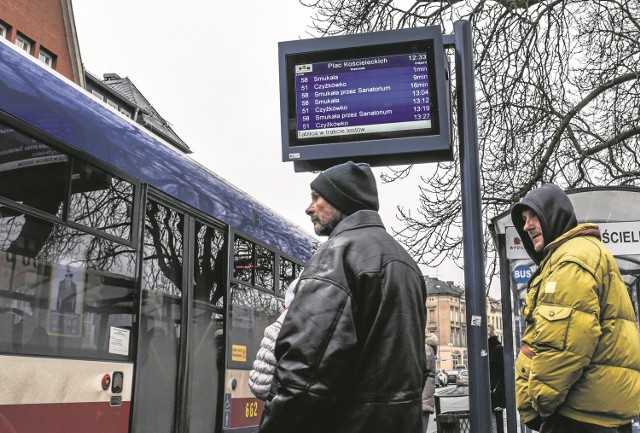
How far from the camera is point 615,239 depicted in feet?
23.1

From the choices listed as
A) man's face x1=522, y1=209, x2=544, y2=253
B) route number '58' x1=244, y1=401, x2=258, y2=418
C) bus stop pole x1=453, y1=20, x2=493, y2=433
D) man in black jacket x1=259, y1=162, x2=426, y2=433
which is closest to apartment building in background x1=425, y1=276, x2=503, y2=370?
route number '58' x1=244, y1=401, x2=258, y2=418

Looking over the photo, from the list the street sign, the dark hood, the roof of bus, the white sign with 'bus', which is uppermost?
the roof of bus

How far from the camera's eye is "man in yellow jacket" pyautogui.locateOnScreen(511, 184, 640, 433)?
3.26m

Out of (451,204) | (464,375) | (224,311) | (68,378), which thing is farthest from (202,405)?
(464,375)

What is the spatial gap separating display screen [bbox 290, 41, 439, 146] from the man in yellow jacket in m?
2.30

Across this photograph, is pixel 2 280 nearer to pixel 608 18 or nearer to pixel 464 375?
pixel 608 18

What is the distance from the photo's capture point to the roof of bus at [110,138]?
14.5 feet

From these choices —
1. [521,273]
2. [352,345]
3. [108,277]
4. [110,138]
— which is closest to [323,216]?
[352,345]

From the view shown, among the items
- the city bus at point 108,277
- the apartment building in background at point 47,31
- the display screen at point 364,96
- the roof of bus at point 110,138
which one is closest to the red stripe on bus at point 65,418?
the city bus at point 108,277

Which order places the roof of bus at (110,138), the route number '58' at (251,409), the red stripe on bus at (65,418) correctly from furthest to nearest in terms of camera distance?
1. the route number '58' at (251,409)
2. the roof of bus at (110,138)
3. the red stripe on bus at (65,418)

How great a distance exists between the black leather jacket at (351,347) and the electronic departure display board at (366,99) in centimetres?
306

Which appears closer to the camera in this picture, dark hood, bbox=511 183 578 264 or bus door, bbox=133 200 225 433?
dark hood, bbox=511 183 578 264

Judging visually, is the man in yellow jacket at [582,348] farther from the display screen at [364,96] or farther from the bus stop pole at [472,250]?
the display screen at [364,96]

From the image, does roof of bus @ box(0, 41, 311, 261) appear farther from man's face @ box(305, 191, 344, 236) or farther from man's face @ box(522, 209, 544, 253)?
man's face @ box(522, 209, 544, 253)
